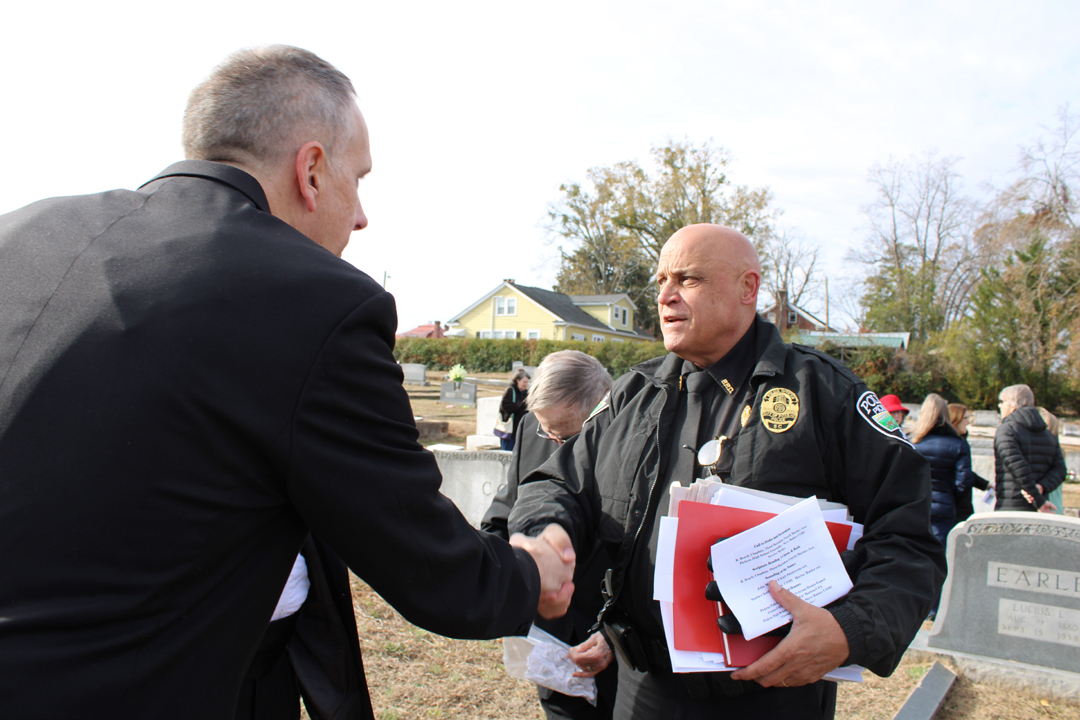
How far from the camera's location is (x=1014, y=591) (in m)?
4.61

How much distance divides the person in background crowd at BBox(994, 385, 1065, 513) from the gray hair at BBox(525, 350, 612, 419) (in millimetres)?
5226

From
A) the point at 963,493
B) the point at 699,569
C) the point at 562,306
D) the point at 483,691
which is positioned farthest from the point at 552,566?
the point at 562,306

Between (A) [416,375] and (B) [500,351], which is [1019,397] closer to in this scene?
(A) [416,375]

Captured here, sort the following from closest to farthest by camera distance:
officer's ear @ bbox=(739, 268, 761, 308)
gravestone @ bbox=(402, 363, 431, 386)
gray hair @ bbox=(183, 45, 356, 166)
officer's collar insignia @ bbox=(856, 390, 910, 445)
Result: gray hair @ bbox=(183, 45, 356, 166)
officer's collar insignia @ bbox=(856, 390, 910, 445)
officer's ear @ bbox=(739, 268, 761, 308)
gravestone @ bbox=(402, 363, 431, 386)

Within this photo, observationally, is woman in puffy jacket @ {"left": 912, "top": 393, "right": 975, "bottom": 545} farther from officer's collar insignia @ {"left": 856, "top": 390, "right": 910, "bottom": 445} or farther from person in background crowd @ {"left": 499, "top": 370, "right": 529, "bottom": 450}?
person in background crowd @ {"left": 499, "top": 370, "right": 529, "bottom": 450}

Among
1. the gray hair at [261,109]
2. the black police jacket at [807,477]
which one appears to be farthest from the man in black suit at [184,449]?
the black police jacket at [807,477]

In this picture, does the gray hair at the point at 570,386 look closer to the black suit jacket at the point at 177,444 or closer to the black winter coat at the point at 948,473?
the black suit jacket at the point at 177,444

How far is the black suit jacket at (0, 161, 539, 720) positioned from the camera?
1.05m

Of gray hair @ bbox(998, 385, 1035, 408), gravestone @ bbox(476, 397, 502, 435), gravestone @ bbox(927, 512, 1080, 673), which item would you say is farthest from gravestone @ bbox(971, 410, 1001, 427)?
gravestone @ bbox(927, 512, 1080, 673)

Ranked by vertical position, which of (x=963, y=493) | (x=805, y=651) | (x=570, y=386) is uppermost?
(x=570, y=386)

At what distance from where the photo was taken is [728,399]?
2.38m

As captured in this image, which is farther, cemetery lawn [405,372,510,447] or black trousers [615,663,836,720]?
cemetery lawn [405,372,510,447]

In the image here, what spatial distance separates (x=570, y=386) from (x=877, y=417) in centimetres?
175

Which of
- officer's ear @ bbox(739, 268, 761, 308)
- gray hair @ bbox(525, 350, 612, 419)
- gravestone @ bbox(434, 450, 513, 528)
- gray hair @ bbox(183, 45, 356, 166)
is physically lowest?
gravestone @ bbox(434, 450, 513, 528)
